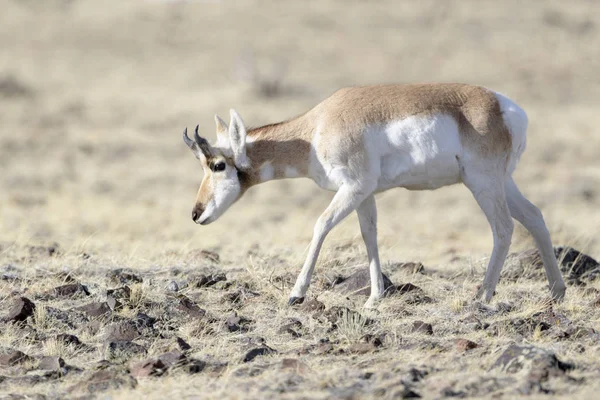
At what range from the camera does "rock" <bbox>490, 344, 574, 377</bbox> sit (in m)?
6.31

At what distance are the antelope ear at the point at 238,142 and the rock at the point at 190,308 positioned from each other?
1540 millimetres

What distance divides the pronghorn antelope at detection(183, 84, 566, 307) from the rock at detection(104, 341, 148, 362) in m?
1.79

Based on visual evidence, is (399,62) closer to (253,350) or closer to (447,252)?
(447,252)

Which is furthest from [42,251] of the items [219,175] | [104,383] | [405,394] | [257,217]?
[257,217]

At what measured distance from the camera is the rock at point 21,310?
8062 millimetres

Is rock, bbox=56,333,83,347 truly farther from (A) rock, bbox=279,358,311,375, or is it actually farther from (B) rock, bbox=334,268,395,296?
(B) rock, bbox=334,268,395,296

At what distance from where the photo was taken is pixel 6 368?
7.04 meters

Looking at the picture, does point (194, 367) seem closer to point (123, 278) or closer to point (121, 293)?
point (121, 293)

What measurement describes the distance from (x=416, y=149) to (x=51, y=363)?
147 inches

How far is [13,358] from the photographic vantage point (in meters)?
7.14

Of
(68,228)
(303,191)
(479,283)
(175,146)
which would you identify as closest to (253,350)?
(479,283)

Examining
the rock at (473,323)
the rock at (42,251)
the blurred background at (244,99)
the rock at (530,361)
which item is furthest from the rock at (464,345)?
the rock at (42,251)

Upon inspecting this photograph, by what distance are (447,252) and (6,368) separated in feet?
22.7

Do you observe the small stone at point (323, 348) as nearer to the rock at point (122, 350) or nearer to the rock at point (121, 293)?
the rock at point (122, 350)
